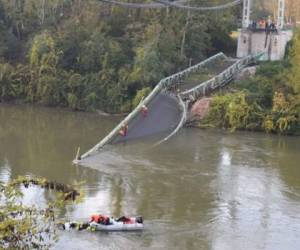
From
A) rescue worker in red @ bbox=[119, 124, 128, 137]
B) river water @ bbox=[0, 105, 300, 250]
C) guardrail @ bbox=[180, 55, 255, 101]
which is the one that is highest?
guardrail @ bbox=[180, 55, 255, 101]

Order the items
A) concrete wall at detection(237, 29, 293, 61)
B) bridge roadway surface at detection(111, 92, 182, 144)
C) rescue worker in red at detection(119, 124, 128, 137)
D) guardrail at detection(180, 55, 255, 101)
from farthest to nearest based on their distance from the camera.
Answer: concrete wall at detection(237, 29, 293, 61), guardrail at detection(180, 55, 255, 101), bridge roadway surface at detection(111, 92, 182, 144), rescue worker in red at detection(119, 124, 128, 137)

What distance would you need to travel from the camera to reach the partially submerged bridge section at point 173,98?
86.5 feet

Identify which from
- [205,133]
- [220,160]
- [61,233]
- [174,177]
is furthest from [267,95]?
[61,233]

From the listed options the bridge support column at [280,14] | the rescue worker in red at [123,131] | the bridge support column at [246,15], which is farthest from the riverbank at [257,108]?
the bridge support column at [246,15]

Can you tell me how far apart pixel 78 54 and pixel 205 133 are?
1115 cm

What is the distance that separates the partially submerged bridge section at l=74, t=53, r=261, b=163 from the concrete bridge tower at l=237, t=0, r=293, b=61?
110cm

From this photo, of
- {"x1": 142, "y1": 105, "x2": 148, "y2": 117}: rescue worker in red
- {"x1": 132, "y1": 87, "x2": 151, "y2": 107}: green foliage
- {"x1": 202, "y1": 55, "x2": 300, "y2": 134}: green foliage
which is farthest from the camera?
{"x1": 132, "y1": 87, "x2": 151, "y2": 107}: green foliage

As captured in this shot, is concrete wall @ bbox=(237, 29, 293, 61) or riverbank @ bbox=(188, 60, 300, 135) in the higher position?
concrete wall @ bbox=(237, 29, 293, 61)

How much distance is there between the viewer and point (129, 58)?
37469 millimetres

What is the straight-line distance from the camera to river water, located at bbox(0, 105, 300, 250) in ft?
55.1

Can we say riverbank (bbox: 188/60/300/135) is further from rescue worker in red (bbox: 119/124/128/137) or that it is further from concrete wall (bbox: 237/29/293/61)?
rescue worker in red (bbox: 119/124/128/137)

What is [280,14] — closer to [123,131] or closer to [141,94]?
[141,94]

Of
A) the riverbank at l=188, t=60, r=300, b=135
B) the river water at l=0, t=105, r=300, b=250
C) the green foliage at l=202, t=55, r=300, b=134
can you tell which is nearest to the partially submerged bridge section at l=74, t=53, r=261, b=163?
the river water at l=0, t=105, r=300, b=250

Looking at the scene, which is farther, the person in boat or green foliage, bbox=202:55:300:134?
green foliage, bbox=202:55:300:134
